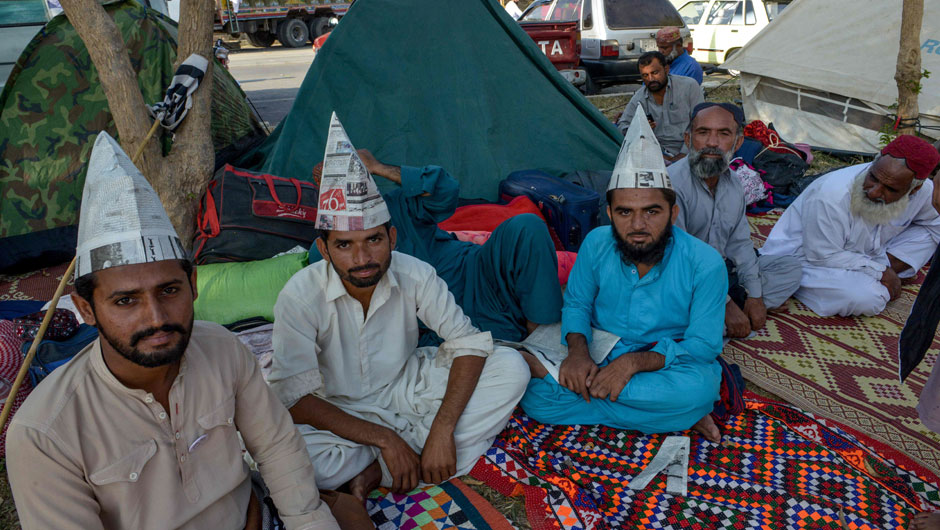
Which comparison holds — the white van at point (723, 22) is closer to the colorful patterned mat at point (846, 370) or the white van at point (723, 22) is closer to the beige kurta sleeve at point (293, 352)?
the colorful patterned mat at point (846, 370)

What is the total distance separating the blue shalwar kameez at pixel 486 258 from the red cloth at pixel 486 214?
870 millimetres

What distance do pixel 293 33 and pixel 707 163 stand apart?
52.2 ft

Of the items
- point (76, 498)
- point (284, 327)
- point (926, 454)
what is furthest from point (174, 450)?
point (926, 454)

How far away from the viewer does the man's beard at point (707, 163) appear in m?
3.39

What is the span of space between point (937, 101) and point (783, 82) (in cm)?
166

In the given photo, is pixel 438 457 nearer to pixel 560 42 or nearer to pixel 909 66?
pixel 909 66

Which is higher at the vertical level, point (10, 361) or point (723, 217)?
point (723, 217)

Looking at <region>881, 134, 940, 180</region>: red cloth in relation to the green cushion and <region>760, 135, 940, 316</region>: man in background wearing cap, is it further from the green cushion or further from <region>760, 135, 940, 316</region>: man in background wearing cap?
the green cushion

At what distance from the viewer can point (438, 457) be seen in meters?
2.23

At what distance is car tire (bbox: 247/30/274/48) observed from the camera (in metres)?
17.5

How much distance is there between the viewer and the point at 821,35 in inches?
276

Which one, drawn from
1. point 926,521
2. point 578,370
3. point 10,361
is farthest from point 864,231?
point 10,361

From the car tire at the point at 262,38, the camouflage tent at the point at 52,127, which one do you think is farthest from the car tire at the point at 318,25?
the camouflage tent at the point at 52,127

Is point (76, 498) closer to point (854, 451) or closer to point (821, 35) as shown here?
point (854, 451)
